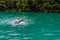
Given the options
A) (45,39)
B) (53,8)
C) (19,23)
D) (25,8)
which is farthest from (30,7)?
(45,39)

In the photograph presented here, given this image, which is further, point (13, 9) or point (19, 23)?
point (13, 9)

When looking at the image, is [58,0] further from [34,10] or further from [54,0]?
[34,10]

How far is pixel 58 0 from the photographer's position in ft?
129

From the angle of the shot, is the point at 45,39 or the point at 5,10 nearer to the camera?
the point at 45,39

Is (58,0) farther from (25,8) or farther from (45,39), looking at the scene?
(45,39)

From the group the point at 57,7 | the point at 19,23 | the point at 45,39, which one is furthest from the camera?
the point at 57,7

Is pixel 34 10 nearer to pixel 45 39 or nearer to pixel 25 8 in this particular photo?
pixel 25 8

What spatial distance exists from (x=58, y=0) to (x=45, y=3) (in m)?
2.08

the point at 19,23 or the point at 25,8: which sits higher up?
the point at 19,23

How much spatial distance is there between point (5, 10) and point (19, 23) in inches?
713

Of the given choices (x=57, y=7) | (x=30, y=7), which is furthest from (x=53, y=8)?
(x=30, y=7)

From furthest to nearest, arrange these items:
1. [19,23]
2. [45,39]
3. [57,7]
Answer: [57,7], [19,23], [45,39]

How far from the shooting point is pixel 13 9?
38656 millimetres

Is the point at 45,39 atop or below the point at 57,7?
atop
